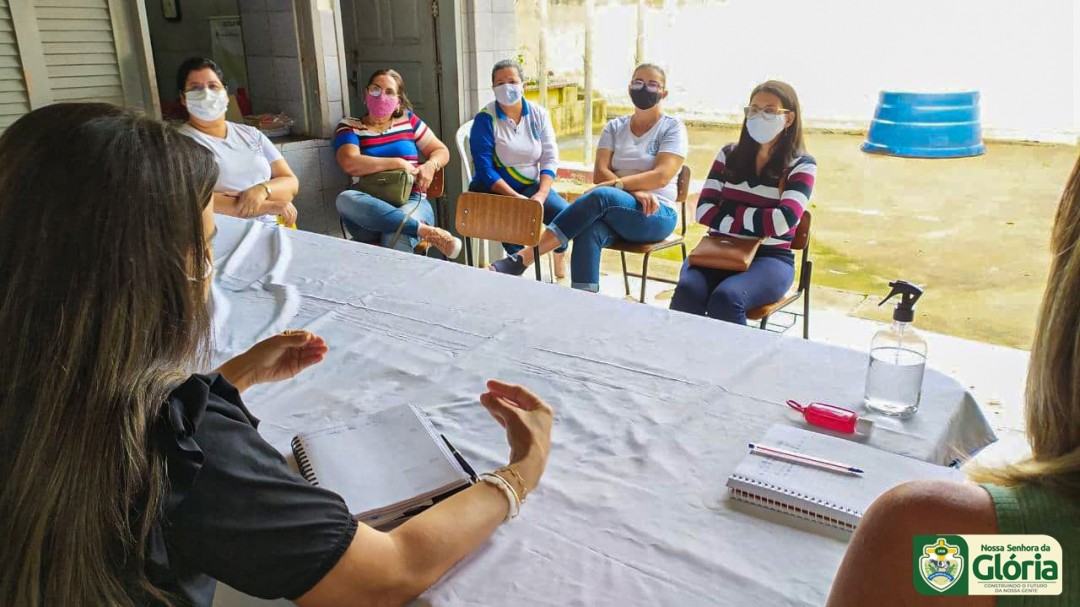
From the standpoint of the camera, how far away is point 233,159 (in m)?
3.06

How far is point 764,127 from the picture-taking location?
2609 millimetres

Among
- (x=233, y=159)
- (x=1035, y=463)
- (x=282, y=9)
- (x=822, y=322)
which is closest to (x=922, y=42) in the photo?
(x=822, y=322)

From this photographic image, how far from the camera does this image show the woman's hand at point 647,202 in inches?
126

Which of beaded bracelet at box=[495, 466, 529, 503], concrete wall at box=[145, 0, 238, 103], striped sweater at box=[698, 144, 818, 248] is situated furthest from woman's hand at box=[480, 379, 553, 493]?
concrete wall at box=[145, 0, 238, 103]

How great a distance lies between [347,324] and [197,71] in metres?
2.06

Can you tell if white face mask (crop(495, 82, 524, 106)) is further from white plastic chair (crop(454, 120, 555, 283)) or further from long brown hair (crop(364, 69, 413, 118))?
long brown hair (crop(364, 69, 413, 118))

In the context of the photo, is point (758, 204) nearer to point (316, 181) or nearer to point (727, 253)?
point (727, 253)

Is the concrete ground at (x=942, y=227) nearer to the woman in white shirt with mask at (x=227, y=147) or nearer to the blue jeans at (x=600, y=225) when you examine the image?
the blue jeans at (x=600, y=225)

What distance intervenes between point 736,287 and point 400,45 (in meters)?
2.87

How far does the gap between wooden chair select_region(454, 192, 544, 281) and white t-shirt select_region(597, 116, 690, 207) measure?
844 mm

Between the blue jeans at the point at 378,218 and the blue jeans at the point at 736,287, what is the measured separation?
1566 millimetres

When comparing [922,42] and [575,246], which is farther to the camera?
[922,42]

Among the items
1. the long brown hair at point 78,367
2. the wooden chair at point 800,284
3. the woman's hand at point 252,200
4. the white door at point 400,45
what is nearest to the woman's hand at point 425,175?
the white door at point 400,45

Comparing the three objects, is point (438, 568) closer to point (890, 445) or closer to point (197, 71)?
point (890, 445)
